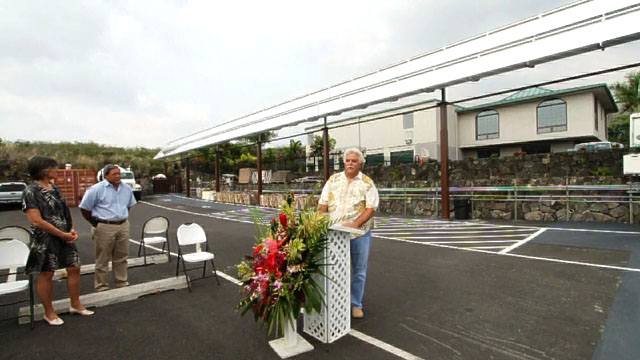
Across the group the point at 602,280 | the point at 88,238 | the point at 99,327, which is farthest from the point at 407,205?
the point at 99,327

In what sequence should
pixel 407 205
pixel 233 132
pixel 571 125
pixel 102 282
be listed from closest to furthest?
pixel 102 282
pixel 407 205
pixel 233 132
pixel 571 125

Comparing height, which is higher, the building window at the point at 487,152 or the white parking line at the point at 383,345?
the building window at the point at 487,152

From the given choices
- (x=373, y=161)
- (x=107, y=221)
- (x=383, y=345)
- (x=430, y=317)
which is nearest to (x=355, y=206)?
(x=383, y=345)

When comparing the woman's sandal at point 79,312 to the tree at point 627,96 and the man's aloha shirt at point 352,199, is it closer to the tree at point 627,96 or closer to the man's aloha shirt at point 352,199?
the man's aloha shirt at point 352,199

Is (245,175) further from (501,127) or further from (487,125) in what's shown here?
(501,127)

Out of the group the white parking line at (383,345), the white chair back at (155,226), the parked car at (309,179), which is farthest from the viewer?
the parked car at (309,179)

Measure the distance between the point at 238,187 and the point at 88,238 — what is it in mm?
17408

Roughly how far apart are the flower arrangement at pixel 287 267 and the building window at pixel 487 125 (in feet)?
98.3

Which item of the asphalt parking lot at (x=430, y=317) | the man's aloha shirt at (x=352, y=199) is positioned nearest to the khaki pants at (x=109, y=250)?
the asphalt parking lot at (x=430, y=317)

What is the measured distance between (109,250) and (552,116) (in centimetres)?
3047

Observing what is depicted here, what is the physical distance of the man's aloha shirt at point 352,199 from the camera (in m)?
3.50

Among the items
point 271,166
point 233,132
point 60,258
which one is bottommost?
point 60,258

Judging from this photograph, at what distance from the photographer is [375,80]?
41.8 feet

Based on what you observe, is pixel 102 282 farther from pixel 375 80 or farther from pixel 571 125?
pixel 571 125
